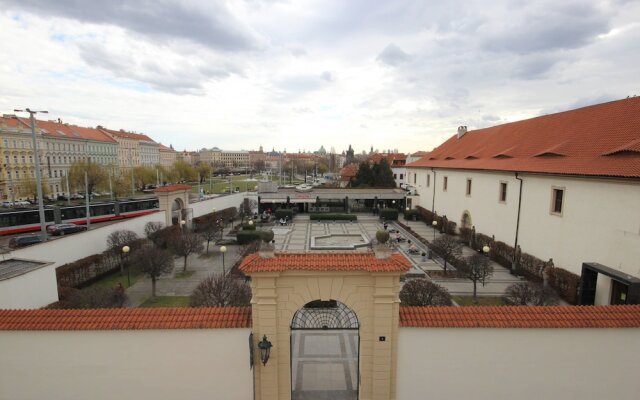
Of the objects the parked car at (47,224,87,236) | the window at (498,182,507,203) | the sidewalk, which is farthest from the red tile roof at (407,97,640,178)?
the parked car at (47,224,87,236)

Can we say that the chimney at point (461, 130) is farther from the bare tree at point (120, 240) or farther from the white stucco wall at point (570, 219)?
the bare tree at point (120, 240)

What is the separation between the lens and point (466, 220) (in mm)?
28609

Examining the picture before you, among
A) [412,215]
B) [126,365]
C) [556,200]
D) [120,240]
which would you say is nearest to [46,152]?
[120,240]

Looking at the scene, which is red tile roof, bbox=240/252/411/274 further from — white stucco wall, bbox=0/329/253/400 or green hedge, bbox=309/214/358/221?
green hedge, bbox=309/214/358/221

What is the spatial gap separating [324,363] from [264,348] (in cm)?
352

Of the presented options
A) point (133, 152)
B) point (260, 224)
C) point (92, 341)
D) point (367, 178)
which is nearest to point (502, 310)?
point (92, 341)

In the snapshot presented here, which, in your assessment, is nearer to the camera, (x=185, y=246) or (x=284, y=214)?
(x=185, y=246)

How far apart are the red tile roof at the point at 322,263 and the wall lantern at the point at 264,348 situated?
150 cm

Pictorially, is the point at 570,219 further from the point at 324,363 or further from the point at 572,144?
the point at 324,363

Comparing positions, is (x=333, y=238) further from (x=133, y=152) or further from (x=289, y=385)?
(x=133, y=152)

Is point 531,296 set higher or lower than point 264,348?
lower

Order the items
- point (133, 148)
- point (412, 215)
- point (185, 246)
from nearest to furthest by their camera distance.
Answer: point (185, 246)
point (412, 215)
point (133, 148)

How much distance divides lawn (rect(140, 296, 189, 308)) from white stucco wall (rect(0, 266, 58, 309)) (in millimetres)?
3885

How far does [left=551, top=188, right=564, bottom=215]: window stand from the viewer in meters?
17.4
